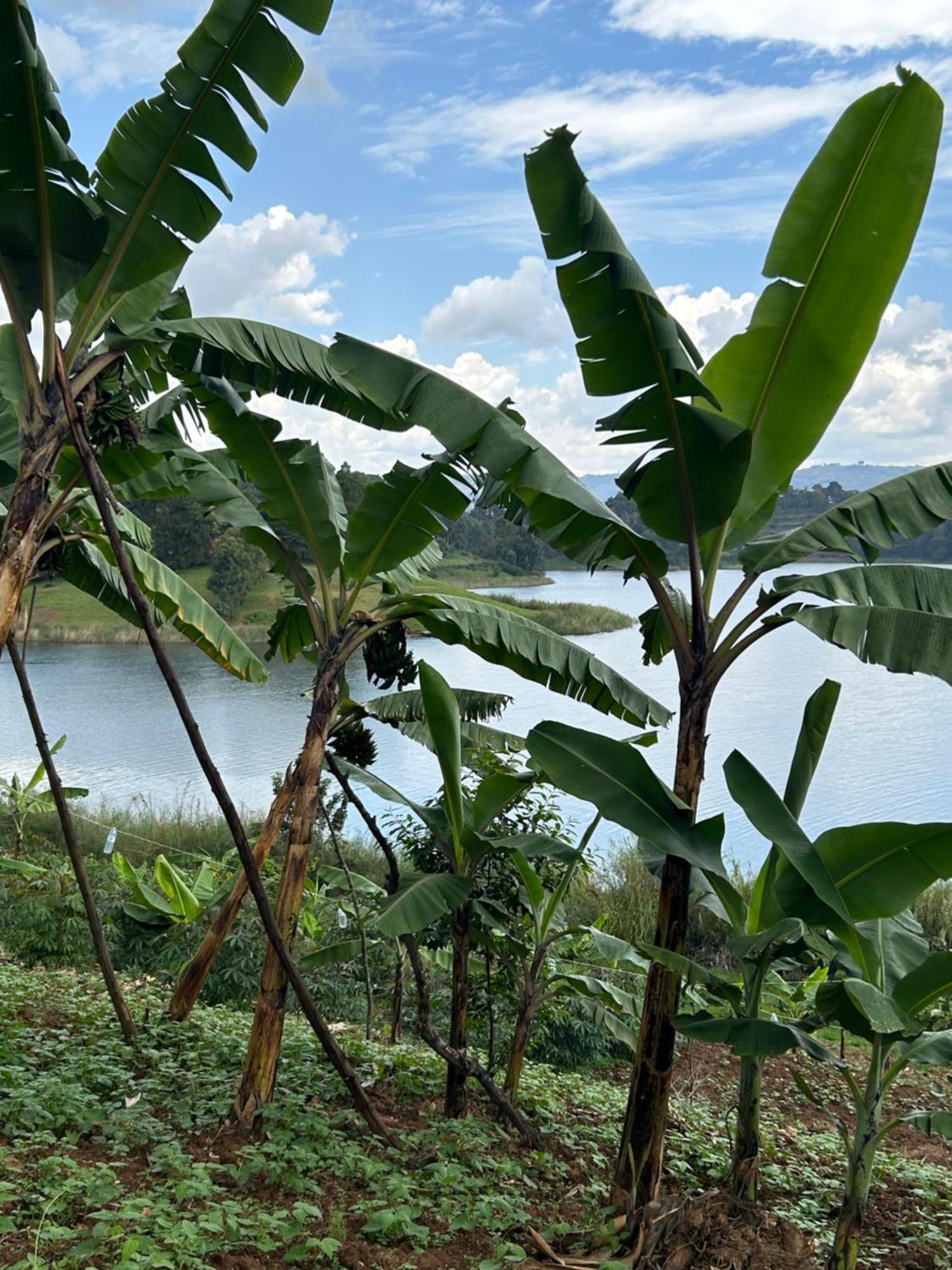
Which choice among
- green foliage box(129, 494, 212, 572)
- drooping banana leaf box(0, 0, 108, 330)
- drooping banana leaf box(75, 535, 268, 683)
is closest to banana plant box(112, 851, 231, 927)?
drooping banana leaf box(75, 535, 268, 683)

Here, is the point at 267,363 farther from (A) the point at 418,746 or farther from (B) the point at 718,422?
(A) the point at 418,746

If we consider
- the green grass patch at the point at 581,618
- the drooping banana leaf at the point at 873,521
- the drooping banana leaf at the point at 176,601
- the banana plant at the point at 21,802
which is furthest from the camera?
the green grass patch at the point at 581,618

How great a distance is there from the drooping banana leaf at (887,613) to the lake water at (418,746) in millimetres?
4970

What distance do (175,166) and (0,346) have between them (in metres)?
1.36

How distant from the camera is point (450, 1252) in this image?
311 centimetres

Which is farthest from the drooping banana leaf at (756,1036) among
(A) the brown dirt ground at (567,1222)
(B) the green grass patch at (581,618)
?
(B) the green grass patch at (581,618)

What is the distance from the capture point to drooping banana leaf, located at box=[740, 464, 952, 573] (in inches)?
132

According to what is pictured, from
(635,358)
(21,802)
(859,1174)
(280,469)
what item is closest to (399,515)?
(280,469)

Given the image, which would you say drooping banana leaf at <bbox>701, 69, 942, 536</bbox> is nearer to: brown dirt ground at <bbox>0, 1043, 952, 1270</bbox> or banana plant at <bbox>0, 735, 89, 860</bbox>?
brown dirt ground at <bbox>0, 1043, 952, 1270</bbox>

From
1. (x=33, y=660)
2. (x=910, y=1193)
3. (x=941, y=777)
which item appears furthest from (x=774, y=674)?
(x=910, y=1193)

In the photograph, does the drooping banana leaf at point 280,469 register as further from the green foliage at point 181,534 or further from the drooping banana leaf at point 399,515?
the green foliage at point 181,534

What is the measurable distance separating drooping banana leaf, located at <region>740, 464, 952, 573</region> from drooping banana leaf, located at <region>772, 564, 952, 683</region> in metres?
A: 0.11

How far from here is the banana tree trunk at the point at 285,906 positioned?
3.90 metres

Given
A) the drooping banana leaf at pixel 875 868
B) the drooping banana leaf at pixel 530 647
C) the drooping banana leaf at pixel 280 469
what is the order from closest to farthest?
the drooping banana leaf at pixel 875 868 < the drooping banana leaf at pixel 280 469 < the drooping banana leaf at pixel 530 647
